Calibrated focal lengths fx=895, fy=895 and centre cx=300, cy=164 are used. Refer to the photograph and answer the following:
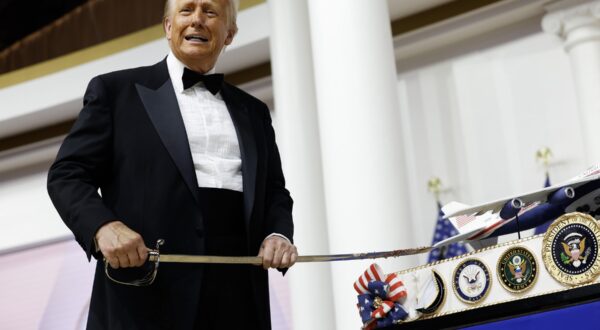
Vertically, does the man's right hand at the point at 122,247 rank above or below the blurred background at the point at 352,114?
below

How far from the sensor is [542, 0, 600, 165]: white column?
21.7 ft

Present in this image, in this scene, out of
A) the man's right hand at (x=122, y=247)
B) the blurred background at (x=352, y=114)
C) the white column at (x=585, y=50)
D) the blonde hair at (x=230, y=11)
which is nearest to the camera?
the man's right hand at (x=122, y=247)

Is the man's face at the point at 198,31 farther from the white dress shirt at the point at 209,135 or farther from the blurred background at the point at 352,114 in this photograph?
the blurred background at the point at 352,114

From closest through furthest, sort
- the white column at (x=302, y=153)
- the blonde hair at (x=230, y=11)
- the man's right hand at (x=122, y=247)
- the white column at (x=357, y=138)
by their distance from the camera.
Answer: the man's right hand at (x=122, y=247)
the blonde hair at (x=230, y=11)
the white column at (x=357, y=138)
the white column at (x=302, y=153)

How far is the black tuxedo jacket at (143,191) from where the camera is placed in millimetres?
2133

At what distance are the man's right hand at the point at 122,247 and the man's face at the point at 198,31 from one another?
1.88 ft

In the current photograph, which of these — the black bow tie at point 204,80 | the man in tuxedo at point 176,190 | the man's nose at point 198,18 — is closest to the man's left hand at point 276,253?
the man in tuxedo at point 176,190

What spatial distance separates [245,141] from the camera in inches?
92.9

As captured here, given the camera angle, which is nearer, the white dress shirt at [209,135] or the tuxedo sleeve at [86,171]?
the tuxedo sleeve at [86,171]

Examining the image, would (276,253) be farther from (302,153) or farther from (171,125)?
(302,153)

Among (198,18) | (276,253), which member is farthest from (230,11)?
(276,253)

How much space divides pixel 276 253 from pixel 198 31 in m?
0.63

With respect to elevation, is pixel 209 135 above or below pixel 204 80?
below

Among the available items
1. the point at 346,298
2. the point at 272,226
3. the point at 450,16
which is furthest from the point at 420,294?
the point at 450,16
